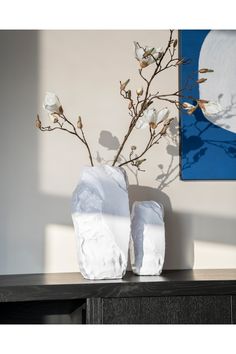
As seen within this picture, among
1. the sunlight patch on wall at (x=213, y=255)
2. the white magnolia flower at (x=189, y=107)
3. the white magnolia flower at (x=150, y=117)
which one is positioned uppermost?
the white magnolia flower at (x=189, y=107)

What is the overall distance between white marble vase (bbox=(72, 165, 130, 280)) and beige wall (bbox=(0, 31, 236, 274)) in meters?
0.34

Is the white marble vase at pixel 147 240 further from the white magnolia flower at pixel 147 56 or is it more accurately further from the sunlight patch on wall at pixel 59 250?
the white magnolia flower at pixel 147 56

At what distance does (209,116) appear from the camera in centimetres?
298

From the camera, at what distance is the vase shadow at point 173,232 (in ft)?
9.62

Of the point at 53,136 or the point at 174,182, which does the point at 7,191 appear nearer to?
the point at 53,136

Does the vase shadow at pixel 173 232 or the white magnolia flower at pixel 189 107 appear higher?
the white magnolia flower at pixel 189 107

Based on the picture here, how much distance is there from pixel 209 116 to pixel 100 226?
2.69ft

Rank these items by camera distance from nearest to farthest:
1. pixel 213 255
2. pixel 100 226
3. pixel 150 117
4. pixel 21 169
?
pixel 100 226 < pixel 150 117 < pixel 21 169 < pixel 213 255

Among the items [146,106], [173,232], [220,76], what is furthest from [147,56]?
[173,232]

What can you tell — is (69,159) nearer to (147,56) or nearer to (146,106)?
(146,106)

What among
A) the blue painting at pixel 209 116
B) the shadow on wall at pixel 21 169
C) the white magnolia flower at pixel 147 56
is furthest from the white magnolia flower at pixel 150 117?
the shadow on wall at pixel 21 169

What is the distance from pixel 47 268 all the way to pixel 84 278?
339 millimetres

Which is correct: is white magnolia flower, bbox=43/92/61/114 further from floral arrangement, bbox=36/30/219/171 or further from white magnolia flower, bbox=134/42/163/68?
white magnolia flower, bbox=134/42/163/68

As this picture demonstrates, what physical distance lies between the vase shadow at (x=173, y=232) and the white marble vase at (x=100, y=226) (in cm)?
36
